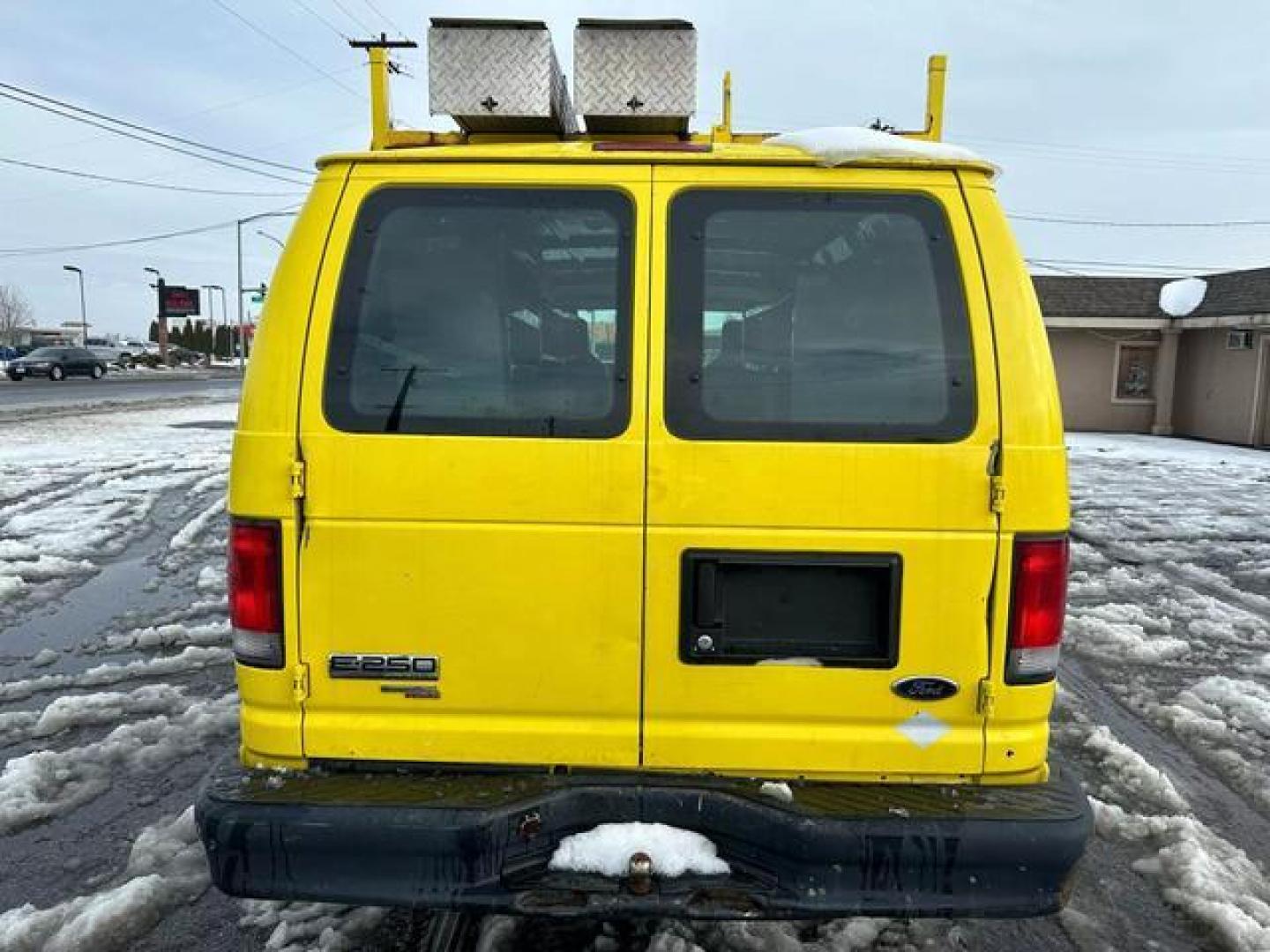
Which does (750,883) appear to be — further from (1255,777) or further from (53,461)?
(53,461)

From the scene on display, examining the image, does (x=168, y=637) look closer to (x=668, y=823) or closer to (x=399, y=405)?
(x=399, y=405)

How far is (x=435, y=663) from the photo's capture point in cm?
243

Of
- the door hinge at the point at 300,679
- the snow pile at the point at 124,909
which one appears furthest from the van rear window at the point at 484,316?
the snow pile at the point at 124,909

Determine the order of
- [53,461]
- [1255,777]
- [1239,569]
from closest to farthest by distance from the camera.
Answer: [1255,777] < [1239,569] < [53,461]

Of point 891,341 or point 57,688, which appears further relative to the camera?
point 57,688

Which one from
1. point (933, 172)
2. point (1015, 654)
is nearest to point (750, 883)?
point (1015, 654)

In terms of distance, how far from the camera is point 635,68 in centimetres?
264

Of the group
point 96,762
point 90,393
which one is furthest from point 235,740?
point 90,393

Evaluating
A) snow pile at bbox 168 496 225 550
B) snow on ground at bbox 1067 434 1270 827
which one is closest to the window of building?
snow on ground at bbox 1067 434 1270 827

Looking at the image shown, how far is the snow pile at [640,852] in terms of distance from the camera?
229 centimetres

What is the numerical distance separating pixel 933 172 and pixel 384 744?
2.06 m

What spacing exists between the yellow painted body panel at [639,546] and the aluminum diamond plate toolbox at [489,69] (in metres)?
0.36

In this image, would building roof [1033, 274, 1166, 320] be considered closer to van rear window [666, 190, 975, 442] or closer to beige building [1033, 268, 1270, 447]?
beige building [1033, 268, 1270, 447]

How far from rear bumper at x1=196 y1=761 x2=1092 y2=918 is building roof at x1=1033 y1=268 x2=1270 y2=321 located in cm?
2077
